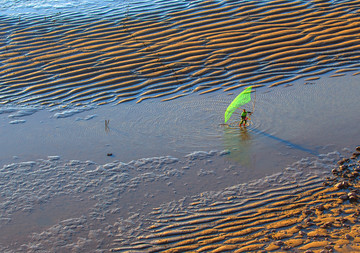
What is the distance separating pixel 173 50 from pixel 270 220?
6.29 meters

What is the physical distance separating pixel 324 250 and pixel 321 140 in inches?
117

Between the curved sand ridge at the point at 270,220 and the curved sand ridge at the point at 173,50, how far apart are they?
148 inches

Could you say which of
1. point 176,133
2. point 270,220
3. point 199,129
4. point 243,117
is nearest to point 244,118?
point 243,117

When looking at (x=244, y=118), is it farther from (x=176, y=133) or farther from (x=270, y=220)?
(x=270, y=220)

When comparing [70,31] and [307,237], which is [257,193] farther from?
[70,31]

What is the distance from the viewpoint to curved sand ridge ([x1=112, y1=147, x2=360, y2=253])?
541 centimetres

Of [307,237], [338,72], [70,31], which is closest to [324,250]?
[307,237]

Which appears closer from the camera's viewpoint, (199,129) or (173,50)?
(199,129)

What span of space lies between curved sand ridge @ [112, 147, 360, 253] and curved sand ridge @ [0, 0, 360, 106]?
376 cm

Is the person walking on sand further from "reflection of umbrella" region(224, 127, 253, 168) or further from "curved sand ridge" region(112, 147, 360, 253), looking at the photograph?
→ "curved sand ridge" region(112, 147, 360, 253)

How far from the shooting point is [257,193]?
6.50 m

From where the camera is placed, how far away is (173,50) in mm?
11156

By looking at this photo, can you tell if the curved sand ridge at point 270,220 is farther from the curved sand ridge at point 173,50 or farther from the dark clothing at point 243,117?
the curved sand ridge at point 173,50

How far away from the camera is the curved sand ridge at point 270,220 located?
5414 millimetres
